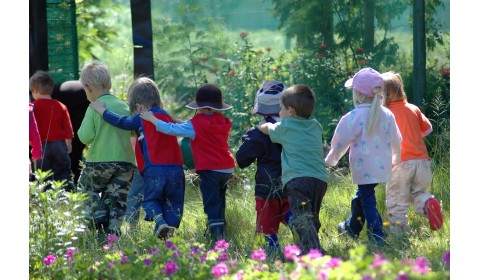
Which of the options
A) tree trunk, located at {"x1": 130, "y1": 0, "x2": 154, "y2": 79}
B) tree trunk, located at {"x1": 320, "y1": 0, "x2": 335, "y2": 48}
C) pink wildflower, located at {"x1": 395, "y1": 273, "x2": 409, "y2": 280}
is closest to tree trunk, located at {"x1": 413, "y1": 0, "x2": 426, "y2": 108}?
tree trunk, located at {"x1": 320, "y1": 0, "x2": 335, "y2": 48}

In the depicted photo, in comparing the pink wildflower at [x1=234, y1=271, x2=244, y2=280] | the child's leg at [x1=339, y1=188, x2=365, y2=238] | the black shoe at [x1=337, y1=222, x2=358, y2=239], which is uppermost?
the pink wildflower at [x1=234, y1=271, x2=244, y2=280]

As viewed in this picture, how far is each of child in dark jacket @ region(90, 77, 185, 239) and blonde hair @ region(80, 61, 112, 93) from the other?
362 mm

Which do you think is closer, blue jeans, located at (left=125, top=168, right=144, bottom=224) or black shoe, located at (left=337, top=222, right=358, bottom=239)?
black shoe, located at (left=337, top=222, right=358, bottom=239)

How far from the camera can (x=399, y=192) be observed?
694cm

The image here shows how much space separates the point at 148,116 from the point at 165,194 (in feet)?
2.03

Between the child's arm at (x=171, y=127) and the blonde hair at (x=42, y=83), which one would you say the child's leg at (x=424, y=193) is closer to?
the child's arm at (x=171, y=127)

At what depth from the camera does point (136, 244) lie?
6.13 m

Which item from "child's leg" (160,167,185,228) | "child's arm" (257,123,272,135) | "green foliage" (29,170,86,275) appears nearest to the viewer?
"green foliage" (29,170,86,275)

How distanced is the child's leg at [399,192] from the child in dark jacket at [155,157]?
5.22ft

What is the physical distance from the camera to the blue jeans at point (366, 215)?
648 cm

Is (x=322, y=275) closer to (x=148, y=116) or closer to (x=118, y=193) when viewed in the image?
(x=148, y=116)

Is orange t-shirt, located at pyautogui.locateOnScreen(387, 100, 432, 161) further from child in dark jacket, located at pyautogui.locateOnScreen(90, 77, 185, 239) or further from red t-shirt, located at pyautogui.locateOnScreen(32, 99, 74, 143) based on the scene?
red t-shirt, located at pyautogui.locateOnScreen(32, 99, 74, 143)

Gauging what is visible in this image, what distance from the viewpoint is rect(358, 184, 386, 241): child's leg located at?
6469 mm

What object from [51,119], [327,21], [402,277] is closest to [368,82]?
[402,277]
